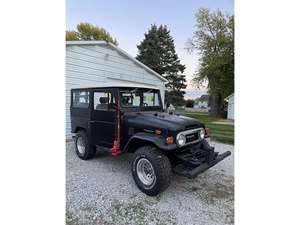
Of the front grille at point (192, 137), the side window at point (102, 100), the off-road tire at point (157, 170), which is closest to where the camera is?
the off-road tire at point (157, 170)

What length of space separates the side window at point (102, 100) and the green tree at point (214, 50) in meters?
14.4

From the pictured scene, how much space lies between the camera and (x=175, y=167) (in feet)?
10.3

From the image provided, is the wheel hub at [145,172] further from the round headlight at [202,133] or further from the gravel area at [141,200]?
the round headlight at [202,133]

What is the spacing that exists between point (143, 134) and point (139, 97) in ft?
3.59

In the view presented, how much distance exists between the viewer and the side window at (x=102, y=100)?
3752mm

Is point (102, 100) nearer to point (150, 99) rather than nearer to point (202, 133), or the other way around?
point (150, 99)

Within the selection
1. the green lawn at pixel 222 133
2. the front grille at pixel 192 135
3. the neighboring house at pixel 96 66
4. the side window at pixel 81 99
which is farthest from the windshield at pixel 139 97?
the green lawn at pixel 222 133

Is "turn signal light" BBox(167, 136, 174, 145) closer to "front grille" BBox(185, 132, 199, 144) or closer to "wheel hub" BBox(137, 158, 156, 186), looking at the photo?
"front grille" BBox(185, 132, 199, 144)

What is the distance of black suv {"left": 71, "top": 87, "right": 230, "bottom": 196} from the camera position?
2889mm

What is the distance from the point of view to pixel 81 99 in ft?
14.9

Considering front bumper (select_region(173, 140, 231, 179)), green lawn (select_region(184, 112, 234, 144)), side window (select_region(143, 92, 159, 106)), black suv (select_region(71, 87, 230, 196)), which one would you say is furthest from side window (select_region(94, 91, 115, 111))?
green lawn (select_region(184, 112, 234, 144))
